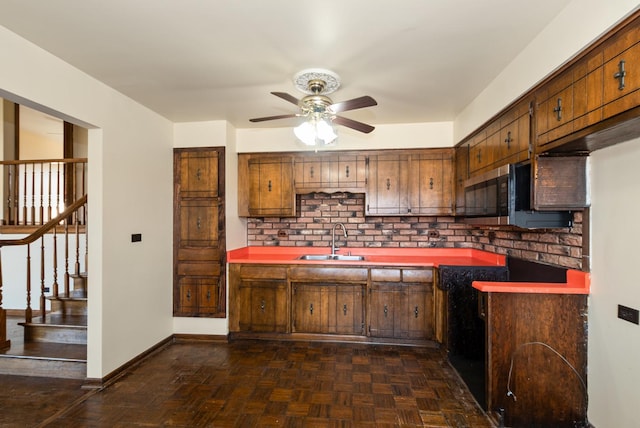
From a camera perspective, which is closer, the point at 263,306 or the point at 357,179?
the point at 263,306

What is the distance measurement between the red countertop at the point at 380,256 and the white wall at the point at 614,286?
135 cm

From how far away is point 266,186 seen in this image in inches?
158

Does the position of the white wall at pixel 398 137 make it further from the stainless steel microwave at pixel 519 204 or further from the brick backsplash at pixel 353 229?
the stainless steel microwave at pixel 519 204

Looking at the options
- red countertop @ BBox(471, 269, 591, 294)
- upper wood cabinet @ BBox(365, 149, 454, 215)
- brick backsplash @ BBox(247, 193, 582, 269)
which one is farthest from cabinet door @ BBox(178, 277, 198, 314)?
red countertop @ BBox(471, 269, 591, 294)

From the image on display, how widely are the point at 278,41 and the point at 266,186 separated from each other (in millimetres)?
2070

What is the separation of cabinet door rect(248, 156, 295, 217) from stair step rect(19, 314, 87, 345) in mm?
2031

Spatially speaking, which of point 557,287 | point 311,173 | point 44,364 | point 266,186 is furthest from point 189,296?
point 557,287

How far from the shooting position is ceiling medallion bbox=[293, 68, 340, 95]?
→ 2.43 m

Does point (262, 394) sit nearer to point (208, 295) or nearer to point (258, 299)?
point (258, 299)

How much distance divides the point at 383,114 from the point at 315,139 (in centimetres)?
123

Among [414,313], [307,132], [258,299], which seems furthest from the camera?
[258,299]

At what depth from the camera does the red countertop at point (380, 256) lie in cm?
351

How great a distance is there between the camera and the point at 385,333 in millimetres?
3512

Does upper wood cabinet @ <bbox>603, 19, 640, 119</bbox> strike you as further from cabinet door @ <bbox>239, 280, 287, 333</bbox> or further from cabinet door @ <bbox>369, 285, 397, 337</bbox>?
cabinet door @ <bbox>239, 280, 287, 333</bbox>
